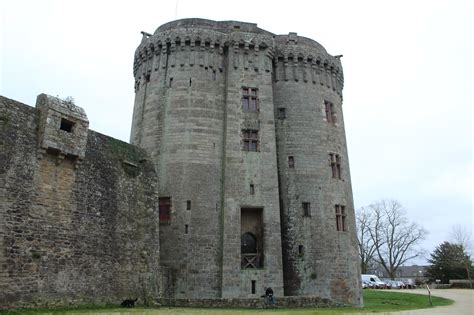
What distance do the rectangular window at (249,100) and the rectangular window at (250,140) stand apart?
1521 millimetres

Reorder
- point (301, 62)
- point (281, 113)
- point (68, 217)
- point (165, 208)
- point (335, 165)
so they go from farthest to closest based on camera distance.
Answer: point (301, 62)
point (281, 113)
point (335, 165)
point (165, 208)
point (68, 217)

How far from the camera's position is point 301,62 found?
103 ft

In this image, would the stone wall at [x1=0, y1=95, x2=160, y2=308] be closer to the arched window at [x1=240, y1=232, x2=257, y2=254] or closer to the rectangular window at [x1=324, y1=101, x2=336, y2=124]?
the arched window at [x1=240, y1=232, x2=257, y2=254]

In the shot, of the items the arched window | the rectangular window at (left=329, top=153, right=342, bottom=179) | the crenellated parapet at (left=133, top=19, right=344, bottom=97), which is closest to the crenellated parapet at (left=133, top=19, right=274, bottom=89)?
the crenellated parapet at (left=133, top=19, right=344, bottom=97)

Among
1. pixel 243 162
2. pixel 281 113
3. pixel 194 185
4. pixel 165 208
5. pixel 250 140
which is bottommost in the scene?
pixel 165 208

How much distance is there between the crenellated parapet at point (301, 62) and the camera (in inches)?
1223

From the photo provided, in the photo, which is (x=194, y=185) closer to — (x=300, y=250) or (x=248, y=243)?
→ (x=248, y=243)

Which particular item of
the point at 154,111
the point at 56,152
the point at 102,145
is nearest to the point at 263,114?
the point at 154,111

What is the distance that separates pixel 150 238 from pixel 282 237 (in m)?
9.16

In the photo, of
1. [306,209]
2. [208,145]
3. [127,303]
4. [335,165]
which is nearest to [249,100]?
[208,145]

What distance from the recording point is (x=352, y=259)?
28.7 m

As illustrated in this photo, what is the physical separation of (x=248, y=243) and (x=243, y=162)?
4774 mm

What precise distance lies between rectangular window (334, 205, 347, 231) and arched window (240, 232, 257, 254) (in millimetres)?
5403

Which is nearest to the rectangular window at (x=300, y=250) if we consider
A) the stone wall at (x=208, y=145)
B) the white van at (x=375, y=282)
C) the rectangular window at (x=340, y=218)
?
the stone wall at (x=208, y=145)
